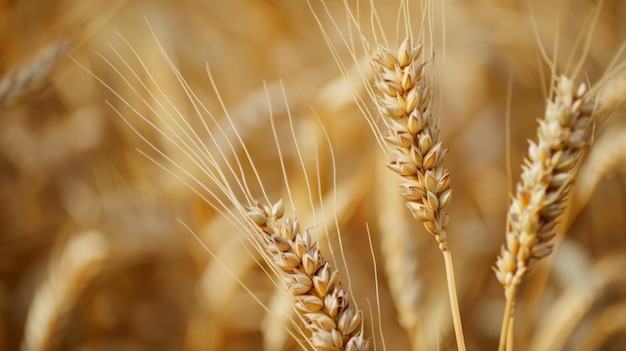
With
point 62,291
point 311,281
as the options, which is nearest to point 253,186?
point 62,291

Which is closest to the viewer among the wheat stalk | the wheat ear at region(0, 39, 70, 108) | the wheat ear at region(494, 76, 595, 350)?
the wheat ear at region(494, 76, 595, 350)

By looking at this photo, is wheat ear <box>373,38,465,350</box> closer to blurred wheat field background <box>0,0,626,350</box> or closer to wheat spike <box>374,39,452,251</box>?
wheat spike <box>374,39,452,251</box>

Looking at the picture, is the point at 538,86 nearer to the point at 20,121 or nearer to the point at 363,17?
the point at 363,17

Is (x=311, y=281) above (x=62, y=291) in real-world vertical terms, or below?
above

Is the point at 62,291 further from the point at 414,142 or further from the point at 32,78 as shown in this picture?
the point at 414,142

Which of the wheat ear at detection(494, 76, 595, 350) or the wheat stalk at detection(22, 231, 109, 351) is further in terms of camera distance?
the wheat stalk at detection(22, 231, 109, 351)

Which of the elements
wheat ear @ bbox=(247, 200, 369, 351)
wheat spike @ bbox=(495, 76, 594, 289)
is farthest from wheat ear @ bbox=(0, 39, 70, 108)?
wheat spike @ bbox=(495, 76, 594, 289)

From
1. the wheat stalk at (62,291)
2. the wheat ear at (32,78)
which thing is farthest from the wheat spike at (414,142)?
the wheat stalk at (62,291)
